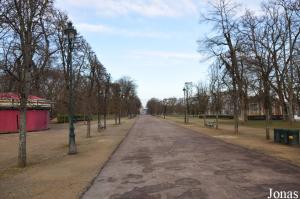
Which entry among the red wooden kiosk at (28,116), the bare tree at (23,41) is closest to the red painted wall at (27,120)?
the red wooden kiosk at (28,116)

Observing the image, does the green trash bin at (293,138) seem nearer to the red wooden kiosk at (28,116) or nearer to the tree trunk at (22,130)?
the tree trunk at (22,130)

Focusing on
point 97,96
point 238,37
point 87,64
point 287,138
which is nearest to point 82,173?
point 287,138

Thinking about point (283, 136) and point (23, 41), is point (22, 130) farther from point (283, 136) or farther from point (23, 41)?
point (283, 136)

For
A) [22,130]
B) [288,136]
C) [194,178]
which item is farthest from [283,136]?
[22,130]

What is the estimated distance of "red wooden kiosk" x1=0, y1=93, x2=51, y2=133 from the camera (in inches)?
1682

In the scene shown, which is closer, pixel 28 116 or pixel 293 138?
pixel 293 138

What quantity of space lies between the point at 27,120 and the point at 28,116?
0.50 metres

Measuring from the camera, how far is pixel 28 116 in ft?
151

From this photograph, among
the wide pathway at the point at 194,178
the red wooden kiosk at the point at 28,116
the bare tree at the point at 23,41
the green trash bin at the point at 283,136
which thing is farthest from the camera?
the red wooden kiosk at the point at 28,116

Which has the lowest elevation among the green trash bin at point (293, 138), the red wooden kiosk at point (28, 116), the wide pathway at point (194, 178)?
the wide pathway at point (194, 178)

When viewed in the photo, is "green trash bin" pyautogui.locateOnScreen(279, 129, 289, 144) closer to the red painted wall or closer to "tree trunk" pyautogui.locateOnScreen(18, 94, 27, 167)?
"tree trunk" pyautogui.locateOnScreen(18, 94, 27, 167)

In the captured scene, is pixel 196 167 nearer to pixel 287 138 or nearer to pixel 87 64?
pixel 287 138

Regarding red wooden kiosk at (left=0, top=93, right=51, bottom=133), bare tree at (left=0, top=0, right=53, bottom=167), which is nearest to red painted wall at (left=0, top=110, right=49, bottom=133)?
red wooden kiosk at (left=0, top=93, right=51, bottom=133)

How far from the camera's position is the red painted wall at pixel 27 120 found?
4284 centimetres
